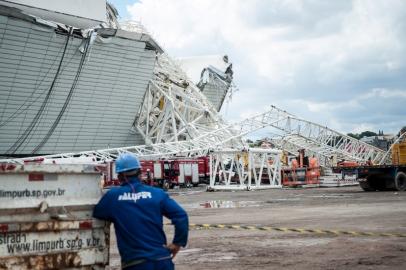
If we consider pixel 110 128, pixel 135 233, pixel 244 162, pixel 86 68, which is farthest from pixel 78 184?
pixel 110 128

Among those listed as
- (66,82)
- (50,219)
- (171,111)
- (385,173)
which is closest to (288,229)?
(50,219)

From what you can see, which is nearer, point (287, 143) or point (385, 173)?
point (385, 173)

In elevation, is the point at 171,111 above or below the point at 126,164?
above

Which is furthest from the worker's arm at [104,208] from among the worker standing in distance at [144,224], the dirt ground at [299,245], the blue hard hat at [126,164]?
the dirt ground at [299,245]

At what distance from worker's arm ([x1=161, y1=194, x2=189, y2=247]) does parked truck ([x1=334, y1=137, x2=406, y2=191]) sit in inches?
1032

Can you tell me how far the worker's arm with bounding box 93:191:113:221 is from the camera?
6.21m

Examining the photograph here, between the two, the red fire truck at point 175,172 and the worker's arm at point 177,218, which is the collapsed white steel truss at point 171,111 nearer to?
the red fire truck at point 175,172

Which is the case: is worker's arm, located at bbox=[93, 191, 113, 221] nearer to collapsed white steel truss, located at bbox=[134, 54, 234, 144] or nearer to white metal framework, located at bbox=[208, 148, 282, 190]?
white metal framework, located at bbox=[208, 148, 282, 190]

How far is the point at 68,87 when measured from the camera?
53.1 metres

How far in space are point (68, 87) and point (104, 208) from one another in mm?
48178

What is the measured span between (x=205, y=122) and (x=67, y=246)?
202ft

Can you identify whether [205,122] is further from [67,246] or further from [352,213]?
[67,246]

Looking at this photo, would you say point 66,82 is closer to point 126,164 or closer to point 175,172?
point 175,172

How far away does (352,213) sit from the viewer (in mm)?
18469
